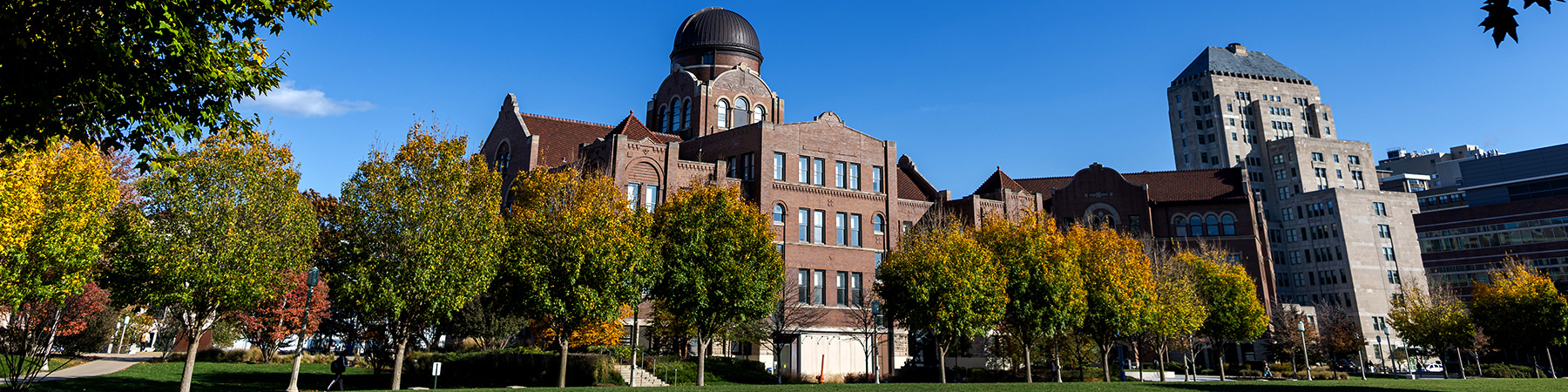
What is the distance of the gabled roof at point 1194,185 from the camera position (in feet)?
235

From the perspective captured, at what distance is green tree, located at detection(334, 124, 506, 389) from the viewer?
24969 mm

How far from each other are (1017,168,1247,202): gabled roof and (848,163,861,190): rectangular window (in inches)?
1146

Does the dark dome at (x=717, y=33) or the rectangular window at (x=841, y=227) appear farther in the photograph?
the dark dome at (x=717, y=33)

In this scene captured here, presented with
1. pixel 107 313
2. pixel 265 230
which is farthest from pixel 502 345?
pixel 107 313

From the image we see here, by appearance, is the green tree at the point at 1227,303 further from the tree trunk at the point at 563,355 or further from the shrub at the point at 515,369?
the tree trunk at the point at 563,355

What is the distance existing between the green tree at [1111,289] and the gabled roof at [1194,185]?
103 ft

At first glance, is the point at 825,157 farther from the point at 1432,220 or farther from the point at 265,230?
the point at 1432,220

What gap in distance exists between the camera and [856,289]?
4625 centimetres

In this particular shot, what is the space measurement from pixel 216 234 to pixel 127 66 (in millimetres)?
15546

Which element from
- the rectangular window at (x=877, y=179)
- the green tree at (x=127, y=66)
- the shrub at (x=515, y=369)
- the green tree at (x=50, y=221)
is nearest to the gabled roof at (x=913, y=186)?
the rectangular window at (x=877, y=179)

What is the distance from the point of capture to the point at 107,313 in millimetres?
43562

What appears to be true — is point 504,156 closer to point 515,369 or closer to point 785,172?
point 785,172

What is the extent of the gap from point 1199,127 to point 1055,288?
12490 cm

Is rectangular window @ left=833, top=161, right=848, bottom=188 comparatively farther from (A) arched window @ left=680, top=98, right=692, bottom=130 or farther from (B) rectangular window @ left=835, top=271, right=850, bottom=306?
(A) arched window @ left=680, top=98, right=692, bottom=130
